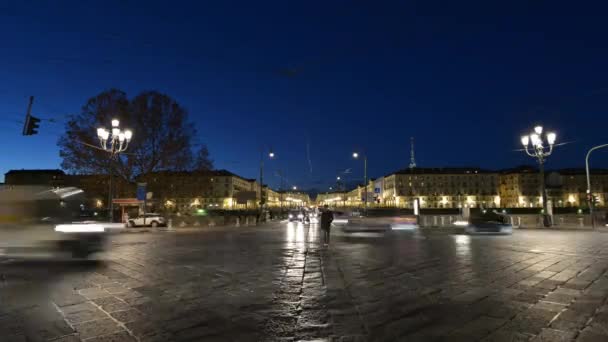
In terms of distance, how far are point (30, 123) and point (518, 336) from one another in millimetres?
19893

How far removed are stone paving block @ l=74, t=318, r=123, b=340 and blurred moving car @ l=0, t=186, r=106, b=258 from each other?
633 cm

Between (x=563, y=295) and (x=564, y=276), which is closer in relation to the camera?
(x=563, y=295)

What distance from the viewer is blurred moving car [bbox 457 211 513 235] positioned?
19828 millimetres

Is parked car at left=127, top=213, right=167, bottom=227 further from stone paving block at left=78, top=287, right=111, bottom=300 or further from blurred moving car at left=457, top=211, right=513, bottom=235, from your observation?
stone paving block at left=78, top=287, right=111, bottom=300

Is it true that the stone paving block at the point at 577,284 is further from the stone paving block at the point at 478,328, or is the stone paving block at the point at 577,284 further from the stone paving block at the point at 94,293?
the stone paving block at the point at 94,293

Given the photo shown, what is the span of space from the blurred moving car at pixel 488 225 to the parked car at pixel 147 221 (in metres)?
25.3

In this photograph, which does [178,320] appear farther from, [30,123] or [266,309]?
[30,123]

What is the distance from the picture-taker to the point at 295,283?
715cm

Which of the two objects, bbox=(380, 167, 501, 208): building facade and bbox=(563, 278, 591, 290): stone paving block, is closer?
bbox=(563, 278, 591, 290): stone paving block

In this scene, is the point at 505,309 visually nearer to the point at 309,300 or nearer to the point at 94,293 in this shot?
the point at 309,300

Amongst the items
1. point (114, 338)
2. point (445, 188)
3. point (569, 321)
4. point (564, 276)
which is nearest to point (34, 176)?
point (445, 188)

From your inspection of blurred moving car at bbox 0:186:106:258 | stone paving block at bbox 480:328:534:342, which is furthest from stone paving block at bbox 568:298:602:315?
blurred moving car at bbox 0:186:106:258

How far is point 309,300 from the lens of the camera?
5.89 meters

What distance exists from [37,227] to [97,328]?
6729mm
